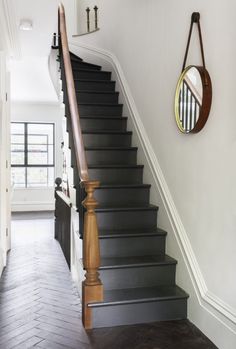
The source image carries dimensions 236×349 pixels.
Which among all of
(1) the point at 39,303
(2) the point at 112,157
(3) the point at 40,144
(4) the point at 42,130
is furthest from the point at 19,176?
(1) the point at 39,303

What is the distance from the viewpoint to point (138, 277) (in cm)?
294

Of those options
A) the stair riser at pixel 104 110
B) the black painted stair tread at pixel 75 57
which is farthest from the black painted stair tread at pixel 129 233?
the black painted stair tread at pixel 75 57

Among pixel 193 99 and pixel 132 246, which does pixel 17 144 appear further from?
pixel 193 99

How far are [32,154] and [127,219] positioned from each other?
21.9ft

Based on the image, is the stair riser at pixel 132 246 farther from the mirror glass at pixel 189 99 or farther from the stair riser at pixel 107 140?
the stair riser at pixel 107 140

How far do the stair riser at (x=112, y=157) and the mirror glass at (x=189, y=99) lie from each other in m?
1.21

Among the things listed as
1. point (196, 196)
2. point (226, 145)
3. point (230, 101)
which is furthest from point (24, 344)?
point (230, 101)

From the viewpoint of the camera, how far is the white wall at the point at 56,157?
9336 millimetres

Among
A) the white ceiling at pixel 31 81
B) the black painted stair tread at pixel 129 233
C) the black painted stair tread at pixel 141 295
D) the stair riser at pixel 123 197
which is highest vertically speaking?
the white ceiling at pixel 31 81

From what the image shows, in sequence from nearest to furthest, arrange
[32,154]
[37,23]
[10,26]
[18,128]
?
[10,26] < [37,23] < [18,128] < [32,154]

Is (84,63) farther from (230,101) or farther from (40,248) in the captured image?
(230,101)

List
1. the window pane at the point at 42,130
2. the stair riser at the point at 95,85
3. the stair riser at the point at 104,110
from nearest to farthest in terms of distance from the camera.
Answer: the stair riser at the point at 104,110
the stair riser at the point at 95,85
the window pane at the point at 42,130

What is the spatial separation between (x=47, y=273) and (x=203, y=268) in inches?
76.6

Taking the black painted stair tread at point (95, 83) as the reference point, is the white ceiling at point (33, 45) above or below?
above
